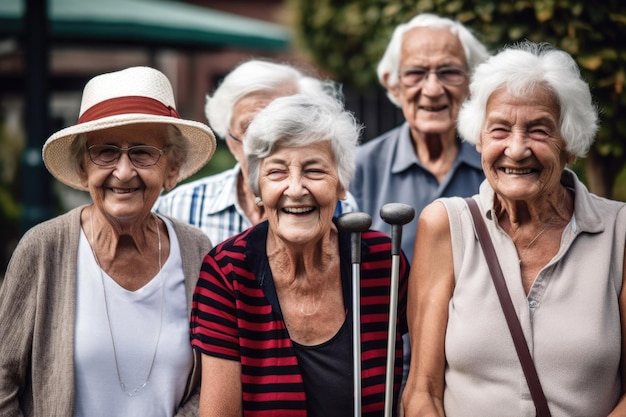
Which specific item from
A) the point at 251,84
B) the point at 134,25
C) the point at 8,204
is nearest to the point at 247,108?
the point at 251,84

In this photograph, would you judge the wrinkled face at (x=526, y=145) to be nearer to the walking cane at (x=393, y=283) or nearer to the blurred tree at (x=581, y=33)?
the walking cane at (x=393, y=283)

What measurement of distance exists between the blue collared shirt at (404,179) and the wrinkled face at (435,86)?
0.45 feet

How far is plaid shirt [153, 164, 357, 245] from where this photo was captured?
12.6 ft

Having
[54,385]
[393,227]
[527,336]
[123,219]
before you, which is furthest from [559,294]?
[54,385]

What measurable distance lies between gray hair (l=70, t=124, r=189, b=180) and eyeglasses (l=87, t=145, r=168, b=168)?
7 centimetres

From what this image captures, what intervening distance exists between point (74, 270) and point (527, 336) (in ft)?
5.10

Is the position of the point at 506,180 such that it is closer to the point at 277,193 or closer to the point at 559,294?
the point at 559,294

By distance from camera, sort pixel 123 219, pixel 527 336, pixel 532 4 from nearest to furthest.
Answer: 1. pixel 527 336
2. pixel 123 219
3. pixel 532 4

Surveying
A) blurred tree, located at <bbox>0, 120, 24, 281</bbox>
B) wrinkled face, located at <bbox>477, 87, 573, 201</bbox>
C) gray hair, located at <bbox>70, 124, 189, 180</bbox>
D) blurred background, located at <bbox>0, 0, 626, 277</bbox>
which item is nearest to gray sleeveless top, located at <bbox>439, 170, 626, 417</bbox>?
wrinkled face, located at <bbox>477, 87, 573, 201</bbox>

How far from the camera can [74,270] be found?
2994 mm

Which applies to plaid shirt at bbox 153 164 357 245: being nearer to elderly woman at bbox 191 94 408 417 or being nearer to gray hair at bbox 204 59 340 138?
gray hair at bbox 204 59 340 138

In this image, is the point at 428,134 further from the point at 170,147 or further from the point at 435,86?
the point at 170,147

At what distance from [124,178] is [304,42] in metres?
5.98

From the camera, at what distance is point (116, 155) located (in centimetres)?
305
